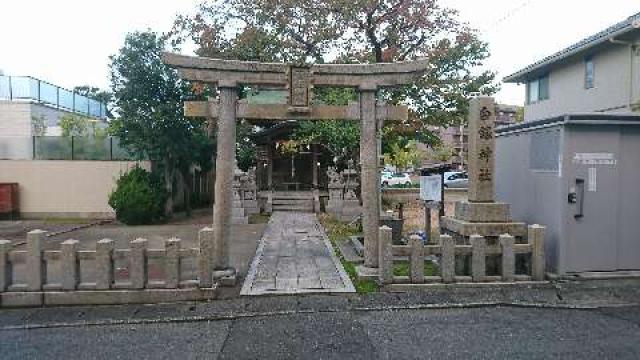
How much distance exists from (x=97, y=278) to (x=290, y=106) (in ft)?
14.2

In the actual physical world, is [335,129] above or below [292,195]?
above

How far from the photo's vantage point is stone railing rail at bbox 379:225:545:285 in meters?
7.71

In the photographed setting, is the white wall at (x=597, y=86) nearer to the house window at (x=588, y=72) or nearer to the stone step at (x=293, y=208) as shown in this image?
the house window at (x=588, y=72)

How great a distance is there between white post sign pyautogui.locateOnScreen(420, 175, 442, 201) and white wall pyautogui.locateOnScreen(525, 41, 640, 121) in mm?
7110

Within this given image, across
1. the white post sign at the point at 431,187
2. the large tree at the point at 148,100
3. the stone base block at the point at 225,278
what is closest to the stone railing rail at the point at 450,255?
the stone base block at the point at 225,278

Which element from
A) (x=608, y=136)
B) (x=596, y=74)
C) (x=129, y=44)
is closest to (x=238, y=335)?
(x=608, y=136)

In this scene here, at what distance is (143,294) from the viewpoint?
23.5 feet

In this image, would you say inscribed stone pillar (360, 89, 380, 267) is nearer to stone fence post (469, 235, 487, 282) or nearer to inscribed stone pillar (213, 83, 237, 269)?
stone fence post (469, 235, 487, 282)

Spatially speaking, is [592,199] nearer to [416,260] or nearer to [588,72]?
[416,260]

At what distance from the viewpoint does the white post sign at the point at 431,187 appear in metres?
10.7

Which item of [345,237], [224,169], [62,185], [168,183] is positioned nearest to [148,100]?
[168,183]

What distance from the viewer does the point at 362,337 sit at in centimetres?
570

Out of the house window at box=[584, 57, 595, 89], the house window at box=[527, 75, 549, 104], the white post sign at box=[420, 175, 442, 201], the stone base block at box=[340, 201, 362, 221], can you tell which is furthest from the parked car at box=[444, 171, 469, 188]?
the white post sign at box=[420, 175, 442, 201]

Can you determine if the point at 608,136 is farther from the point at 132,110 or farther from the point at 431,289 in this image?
the point at 132,110
